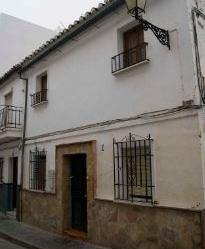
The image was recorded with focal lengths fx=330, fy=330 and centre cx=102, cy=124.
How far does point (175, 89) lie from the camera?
19.2 feet

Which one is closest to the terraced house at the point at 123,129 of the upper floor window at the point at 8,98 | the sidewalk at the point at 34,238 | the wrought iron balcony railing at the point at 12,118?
the sidewalk at the point at 34,238

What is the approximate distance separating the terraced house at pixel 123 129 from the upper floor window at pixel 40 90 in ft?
0.15

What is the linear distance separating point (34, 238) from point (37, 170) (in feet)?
7.82

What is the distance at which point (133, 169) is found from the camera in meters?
6.83

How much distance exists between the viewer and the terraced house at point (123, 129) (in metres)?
5.64

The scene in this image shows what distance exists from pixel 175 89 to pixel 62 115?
409cm

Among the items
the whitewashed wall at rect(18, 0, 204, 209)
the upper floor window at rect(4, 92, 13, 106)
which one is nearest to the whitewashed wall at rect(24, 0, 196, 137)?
the whitewashed wall at rect(18, 0, 204, 209)

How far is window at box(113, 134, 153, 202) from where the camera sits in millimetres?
6427

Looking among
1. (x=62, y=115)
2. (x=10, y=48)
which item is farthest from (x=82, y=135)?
(x=10, y=48)

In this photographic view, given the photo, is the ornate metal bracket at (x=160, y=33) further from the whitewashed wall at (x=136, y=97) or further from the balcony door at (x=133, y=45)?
the balcony door at (x=133, y=45)

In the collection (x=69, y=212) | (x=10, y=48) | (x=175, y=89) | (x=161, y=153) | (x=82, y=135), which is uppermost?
(x=10, y=48)

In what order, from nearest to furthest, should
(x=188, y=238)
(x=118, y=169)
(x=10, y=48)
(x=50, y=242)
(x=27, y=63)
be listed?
(x=188, y=238) < (x=118, y=169) < (x=50, y=242) < (x=27, y=63) < (x=10, y=48)

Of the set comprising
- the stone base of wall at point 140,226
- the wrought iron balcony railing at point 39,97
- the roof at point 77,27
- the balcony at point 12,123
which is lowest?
the stone base of wall at point 140,226

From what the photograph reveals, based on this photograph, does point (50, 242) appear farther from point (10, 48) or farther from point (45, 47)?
point (10, 48)
